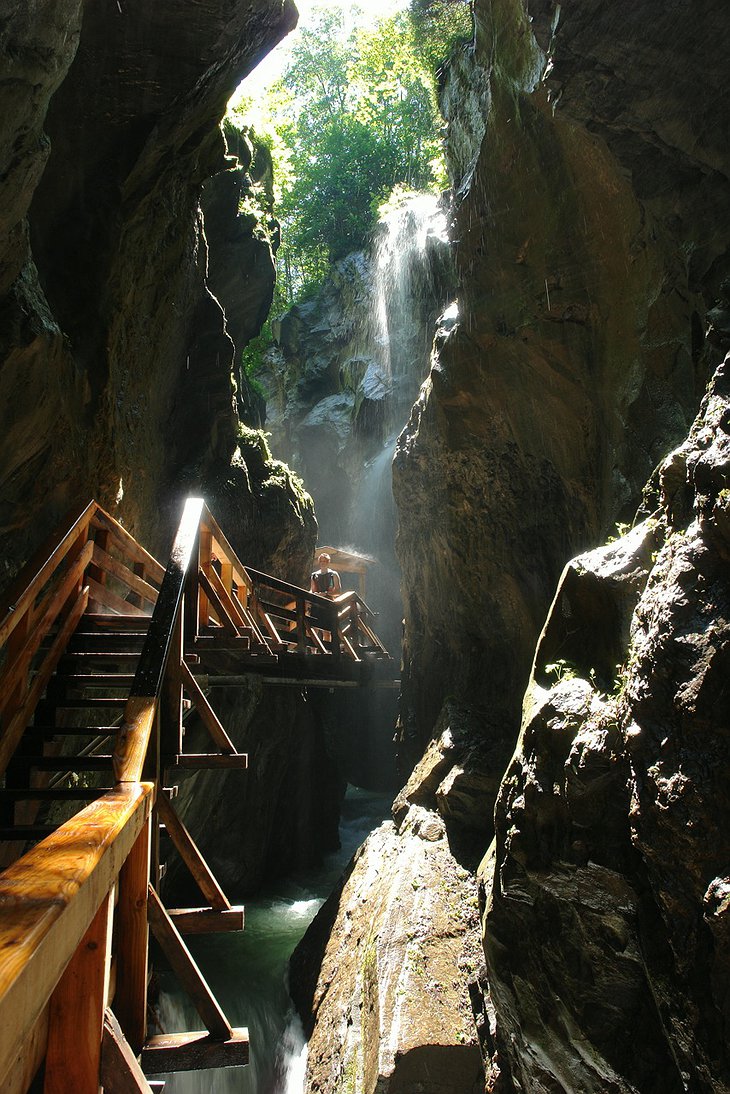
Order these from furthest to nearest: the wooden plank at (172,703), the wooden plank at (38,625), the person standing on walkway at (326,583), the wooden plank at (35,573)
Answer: the person standing on walkway at (326,583) → the wooden plank at (172,703) → the wooden plank at (35,573) → the wooden plank at (38,625)

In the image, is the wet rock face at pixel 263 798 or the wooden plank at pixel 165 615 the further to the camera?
the wet rock face at pixel 263 798

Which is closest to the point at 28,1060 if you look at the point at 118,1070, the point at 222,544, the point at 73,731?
the point at 118,1070

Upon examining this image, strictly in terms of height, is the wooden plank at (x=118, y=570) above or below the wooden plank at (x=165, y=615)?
above

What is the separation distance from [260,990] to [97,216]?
9695 mm

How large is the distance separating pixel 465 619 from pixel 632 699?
7734 mm

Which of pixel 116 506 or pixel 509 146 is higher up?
pixel 509 146

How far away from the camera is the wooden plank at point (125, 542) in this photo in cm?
571

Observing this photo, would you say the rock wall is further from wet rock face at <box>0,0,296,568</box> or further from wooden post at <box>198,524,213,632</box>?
wooden post at <box>198,524,213,632</box>

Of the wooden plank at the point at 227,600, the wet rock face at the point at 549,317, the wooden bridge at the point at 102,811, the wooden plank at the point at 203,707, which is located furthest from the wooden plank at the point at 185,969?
the wet rock face at the point at 549,317

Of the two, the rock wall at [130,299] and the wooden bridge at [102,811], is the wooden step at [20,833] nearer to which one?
the wooden bridge at [102,811]

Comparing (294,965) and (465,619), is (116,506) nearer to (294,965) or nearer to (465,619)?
(465,619)

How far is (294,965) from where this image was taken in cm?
918

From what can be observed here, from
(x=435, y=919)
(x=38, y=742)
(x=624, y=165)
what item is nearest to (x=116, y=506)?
(x=38, y=742)

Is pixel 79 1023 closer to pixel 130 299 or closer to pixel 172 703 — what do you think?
pixel 172 703
